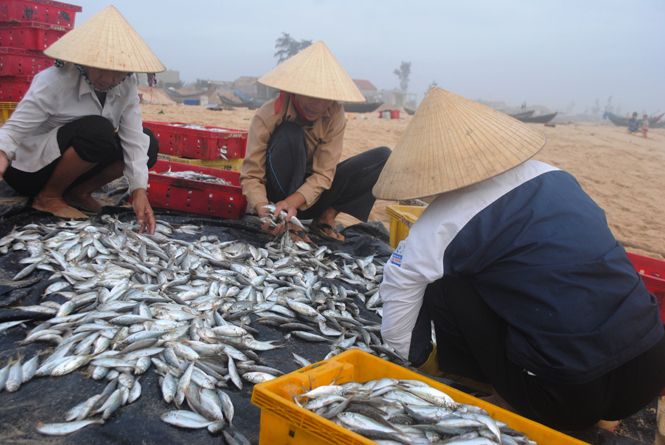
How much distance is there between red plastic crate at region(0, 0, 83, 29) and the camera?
5.85 metres

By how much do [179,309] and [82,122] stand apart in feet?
5.61

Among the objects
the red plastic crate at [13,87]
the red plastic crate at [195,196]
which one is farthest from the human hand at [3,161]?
the red plastic crate at [13,87]

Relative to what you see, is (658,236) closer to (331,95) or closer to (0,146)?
(331,95)

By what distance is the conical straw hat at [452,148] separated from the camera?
152cm

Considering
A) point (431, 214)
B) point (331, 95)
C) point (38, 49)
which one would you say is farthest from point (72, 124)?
point (38, 49)

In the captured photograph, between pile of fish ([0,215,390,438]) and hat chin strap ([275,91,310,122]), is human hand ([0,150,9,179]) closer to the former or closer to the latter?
pile of fish ([0,215,390,438])

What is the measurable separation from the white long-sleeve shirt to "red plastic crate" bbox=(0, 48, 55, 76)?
3622 mm

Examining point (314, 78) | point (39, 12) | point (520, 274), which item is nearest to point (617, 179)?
point (314, 78)

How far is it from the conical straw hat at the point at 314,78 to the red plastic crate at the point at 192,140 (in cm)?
154

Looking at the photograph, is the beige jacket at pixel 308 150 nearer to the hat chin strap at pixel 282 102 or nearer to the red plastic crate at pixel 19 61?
the hat chin strap at pixel 282 102

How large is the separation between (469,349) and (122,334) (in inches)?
59.0

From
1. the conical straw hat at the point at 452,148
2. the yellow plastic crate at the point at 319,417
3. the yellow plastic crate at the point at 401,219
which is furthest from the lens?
the yellow plastic crate at the point at 401,219

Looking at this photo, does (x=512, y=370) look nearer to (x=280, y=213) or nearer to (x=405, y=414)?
(x=405, y=414)

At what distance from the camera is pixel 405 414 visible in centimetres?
138
